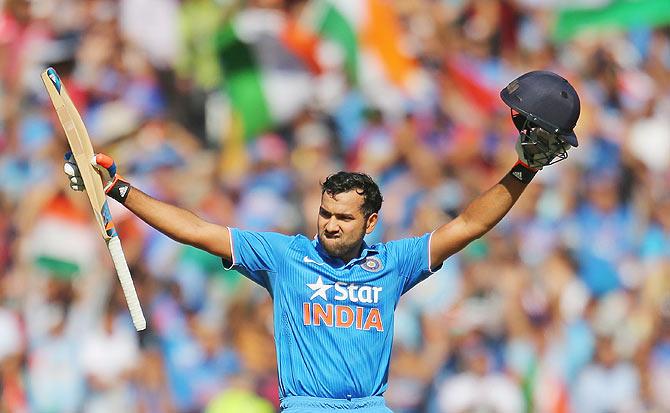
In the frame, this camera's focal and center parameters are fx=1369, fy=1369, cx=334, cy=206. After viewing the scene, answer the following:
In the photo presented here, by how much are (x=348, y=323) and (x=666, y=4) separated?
9506 mm

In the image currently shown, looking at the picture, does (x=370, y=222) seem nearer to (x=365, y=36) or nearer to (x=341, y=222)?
(x=341, y=222)

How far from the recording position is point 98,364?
36.9ft

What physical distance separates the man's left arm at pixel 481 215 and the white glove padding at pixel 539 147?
0.07 metres

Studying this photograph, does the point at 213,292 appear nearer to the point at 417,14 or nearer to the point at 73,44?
the point at 73,44

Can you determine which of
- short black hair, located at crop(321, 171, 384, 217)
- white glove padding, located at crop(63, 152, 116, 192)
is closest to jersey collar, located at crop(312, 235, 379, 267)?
short black hair, located at crop(321, 171, 384, 217)

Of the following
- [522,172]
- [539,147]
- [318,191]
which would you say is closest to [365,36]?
[318,191]

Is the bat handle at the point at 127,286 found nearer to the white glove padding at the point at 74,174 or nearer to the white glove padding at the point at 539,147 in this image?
the white glove padding at the point at 74,174

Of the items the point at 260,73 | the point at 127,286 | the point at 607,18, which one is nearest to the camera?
the point at 127,286

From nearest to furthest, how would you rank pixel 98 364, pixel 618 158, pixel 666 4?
pixel 98 364 < pixel 618 158 < pixel 666 4

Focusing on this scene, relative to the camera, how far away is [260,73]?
13.2m

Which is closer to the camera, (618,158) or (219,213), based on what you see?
(219,213)

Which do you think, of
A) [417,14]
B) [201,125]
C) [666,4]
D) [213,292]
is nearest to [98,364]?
[213,292]

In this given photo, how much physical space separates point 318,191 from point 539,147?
5.55 meters

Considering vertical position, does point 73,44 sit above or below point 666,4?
below
